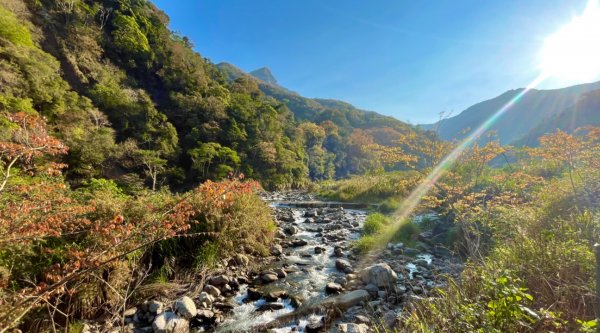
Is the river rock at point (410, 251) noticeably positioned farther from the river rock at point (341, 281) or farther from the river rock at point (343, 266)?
the river rock at point (341, 281)

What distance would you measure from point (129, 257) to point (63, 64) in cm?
2618

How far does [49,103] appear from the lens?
603 inches

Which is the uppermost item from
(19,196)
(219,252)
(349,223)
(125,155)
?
(125,155)

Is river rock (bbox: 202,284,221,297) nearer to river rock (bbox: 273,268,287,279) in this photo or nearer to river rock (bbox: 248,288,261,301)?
river rock (bbox: 248,288,261,301)

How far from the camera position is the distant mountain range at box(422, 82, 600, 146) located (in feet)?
130

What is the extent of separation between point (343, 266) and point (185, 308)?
12.3 ft

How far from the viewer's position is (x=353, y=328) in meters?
3.66

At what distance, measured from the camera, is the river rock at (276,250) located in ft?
23.8

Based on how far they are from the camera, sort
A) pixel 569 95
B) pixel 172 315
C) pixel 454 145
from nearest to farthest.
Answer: pixel 172 315, pixel 454 145, pixel 569 95

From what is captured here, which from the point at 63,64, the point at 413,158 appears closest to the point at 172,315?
the point at 413,158

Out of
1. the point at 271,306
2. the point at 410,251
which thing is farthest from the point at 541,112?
the point at 271,306

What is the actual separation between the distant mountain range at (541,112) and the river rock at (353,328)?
42727mm

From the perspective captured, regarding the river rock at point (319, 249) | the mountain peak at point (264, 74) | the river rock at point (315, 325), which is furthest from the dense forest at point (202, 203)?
the mountain peak at point (264, 74)

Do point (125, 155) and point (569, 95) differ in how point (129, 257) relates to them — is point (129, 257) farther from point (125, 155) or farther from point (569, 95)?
point (569, 95)
